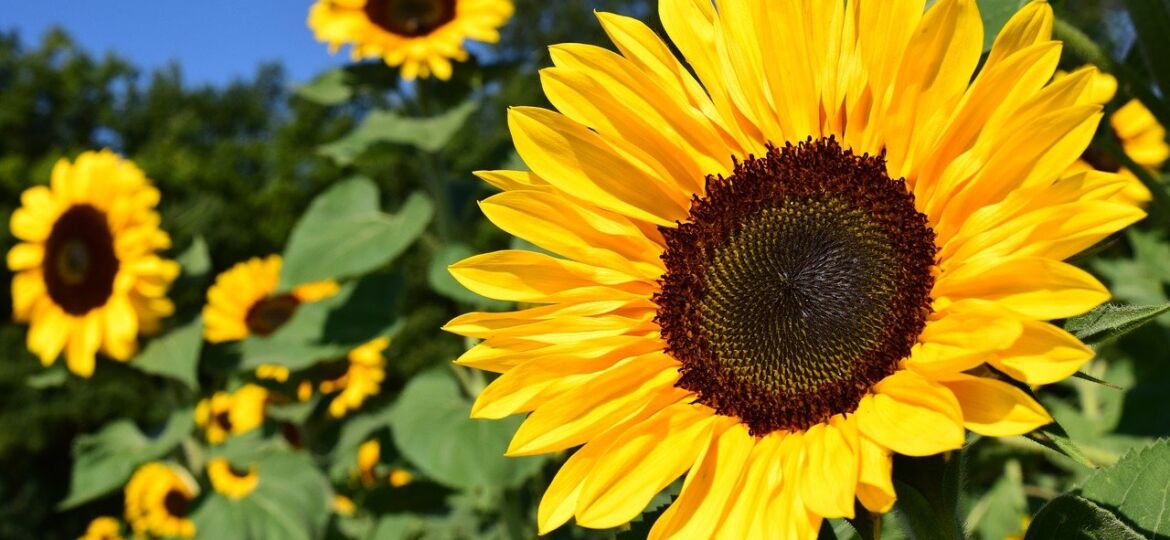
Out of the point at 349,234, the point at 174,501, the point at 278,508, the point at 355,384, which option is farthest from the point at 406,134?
the point at 174,501

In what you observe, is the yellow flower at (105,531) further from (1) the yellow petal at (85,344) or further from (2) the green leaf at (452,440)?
(2) the green leaf at (452,440)

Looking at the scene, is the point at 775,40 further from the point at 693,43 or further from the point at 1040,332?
the point at 1040,332

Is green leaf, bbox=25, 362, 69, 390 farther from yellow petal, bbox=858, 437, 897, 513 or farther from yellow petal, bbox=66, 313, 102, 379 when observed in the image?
yellow petal, bbox=858, 437, 897, 513

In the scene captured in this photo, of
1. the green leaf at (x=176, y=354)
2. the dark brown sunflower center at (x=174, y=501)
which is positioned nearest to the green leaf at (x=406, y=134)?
the green leaf at (x=176, y=354)

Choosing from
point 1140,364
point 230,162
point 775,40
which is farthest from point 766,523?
point 230,162

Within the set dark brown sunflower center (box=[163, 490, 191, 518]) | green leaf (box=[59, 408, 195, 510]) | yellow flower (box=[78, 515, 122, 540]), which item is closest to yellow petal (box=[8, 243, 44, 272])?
green leaf (box=[59, 408, 195, 510])
